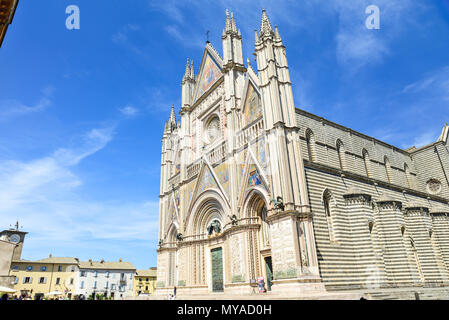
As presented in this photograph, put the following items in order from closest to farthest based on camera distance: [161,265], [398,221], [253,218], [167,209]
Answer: [253,218] → [398,221] → [161,265] → [167,209]

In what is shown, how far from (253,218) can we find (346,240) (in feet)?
17.6

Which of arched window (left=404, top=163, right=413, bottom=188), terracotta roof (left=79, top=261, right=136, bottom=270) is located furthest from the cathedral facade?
terracotta roof (left=79, top=261, right=136, bottom=270)

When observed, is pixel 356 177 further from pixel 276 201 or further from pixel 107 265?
pixel 107 265

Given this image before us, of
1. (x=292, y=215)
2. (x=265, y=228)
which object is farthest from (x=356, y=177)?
(x=292, y=215)

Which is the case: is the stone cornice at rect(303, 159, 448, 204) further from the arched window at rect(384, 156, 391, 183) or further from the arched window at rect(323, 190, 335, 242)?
the arched window at rect(384, 156, 391, 183)

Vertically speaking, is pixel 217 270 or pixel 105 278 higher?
pixel 105 278

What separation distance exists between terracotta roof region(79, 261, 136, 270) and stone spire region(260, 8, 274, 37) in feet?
163

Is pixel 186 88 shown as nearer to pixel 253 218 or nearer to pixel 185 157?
pixel 185 157

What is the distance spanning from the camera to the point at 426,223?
22766 mm

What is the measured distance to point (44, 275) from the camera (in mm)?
49688

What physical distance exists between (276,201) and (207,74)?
15.9 metres

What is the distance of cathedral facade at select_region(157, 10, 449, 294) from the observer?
55.1ft
